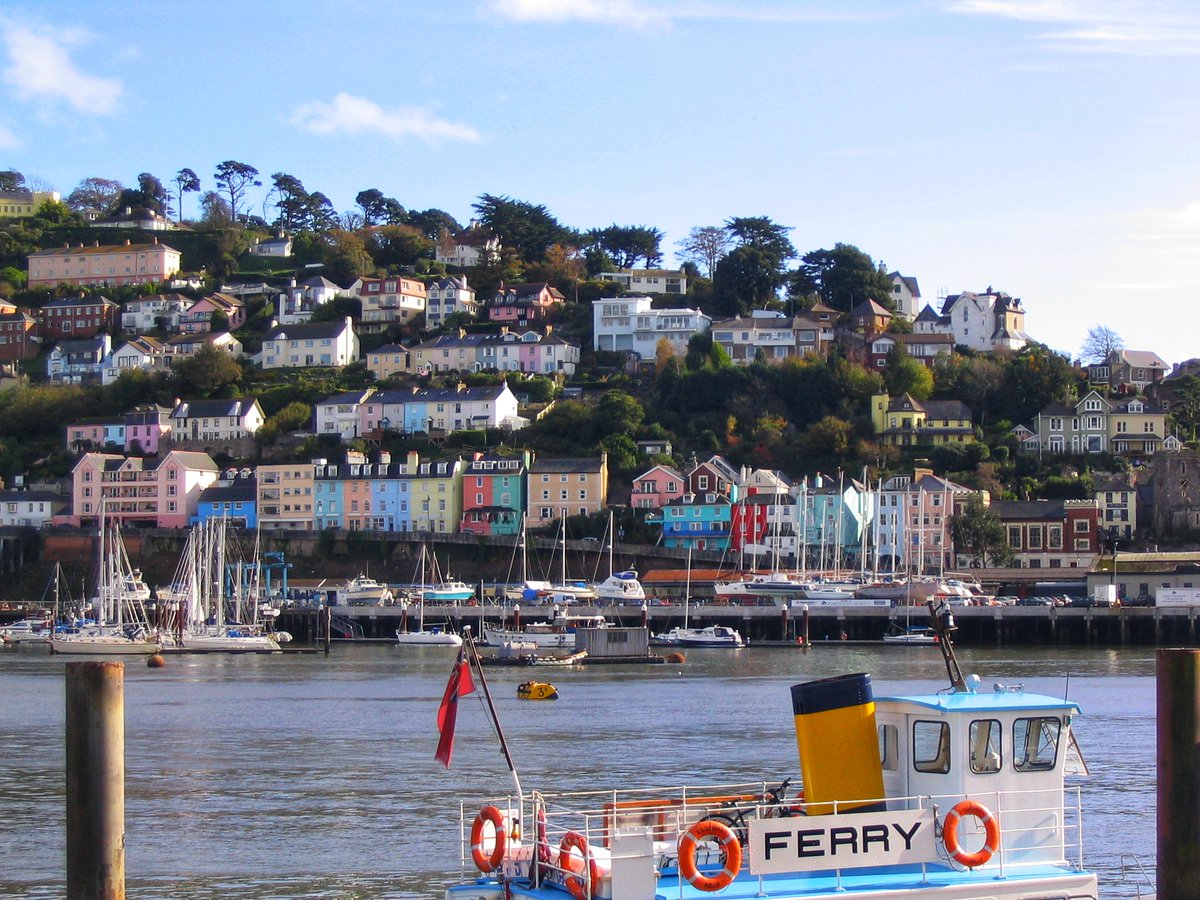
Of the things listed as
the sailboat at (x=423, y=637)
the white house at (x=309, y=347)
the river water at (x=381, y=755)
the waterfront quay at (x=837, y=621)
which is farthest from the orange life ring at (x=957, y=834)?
the white house at (x=309, y=347)

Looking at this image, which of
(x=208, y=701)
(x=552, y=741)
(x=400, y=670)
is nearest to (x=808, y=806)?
(x=552, y=741)

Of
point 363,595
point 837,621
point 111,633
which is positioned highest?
point 363,595

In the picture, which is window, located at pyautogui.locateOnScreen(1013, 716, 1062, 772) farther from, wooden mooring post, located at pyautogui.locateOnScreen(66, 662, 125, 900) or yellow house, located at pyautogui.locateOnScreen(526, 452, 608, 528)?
yellow house, located at pyautogui.locateOnScreen(526, 452, 608, 528)

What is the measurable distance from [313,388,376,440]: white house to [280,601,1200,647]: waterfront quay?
3408cm

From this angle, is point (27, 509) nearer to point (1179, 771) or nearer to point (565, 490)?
point (565, 490)

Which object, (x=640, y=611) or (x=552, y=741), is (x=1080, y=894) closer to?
(x=552, y=741)

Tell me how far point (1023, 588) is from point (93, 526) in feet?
197

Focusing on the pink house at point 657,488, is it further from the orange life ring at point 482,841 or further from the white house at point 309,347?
the orange life ring at point 482,841

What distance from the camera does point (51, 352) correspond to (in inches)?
6009

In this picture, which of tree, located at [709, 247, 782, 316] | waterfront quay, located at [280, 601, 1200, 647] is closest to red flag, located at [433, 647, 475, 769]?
waterfront quay, located at [280, 601, 1200, 647]

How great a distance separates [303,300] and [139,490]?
3912cm

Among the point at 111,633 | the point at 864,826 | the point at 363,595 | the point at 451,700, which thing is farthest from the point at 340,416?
the point at 864,826

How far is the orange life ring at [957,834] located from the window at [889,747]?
90 cm

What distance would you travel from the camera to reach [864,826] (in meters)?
16.6
